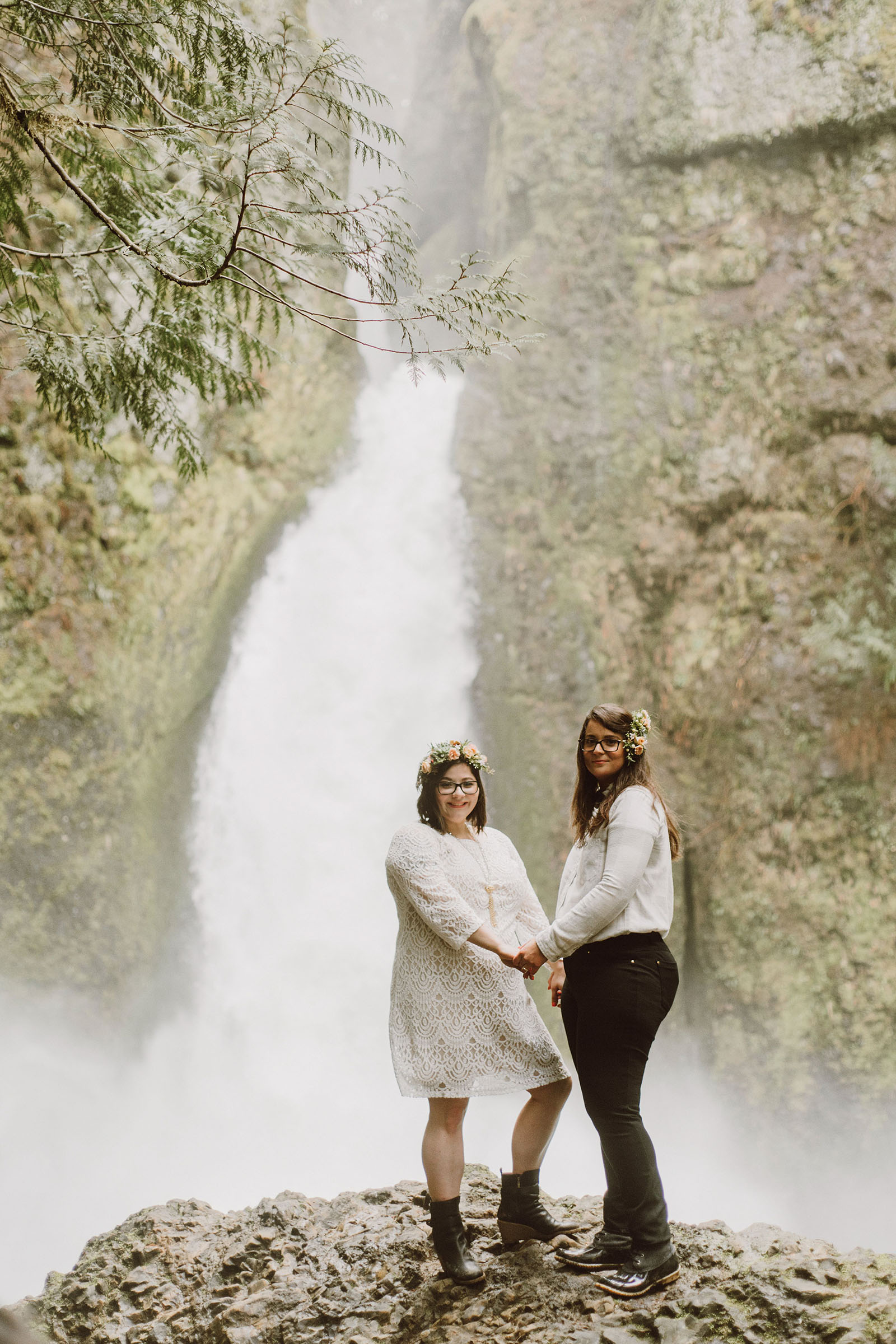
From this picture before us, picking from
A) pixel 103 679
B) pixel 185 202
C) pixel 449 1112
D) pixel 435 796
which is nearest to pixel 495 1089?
pixel 449 1112

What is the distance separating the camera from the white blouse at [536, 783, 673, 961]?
101 inches

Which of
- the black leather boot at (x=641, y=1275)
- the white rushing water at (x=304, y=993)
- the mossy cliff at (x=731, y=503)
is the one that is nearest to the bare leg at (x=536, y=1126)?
the black leather boot at (x=641, y=1275)

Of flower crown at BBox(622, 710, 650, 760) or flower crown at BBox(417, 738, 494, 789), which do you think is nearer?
flower crown at BBox(622, 710, 650, 760)

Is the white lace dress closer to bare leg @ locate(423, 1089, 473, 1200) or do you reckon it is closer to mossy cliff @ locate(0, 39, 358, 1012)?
bare leg @ locate(423, 1089, 473, 1200)

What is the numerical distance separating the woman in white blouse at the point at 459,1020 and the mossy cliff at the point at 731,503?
5131 mm

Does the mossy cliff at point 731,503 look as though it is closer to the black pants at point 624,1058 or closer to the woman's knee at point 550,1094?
the woman's knee at point 550,1094

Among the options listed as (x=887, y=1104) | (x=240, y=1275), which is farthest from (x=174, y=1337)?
(x=887, y=1104)

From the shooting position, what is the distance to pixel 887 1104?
6.89 m

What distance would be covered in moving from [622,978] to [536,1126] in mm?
612

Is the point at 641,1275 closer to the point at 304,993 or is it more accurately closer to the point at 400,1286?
the point at 400,1286

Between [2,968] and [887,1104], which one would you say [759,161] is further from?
[2,968]

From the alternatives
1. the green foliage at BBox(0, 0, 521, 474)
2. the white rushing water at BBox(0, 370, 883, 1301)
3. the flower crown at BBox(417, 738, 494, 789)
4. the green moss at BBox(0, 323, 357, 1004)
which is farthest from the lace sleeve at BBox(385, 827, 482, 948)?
the white rushing water at BBox(0, 370, 883, 1301)

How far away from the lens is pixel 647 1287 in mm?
2547

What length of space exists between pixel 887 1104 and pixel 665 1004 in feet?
18.5
